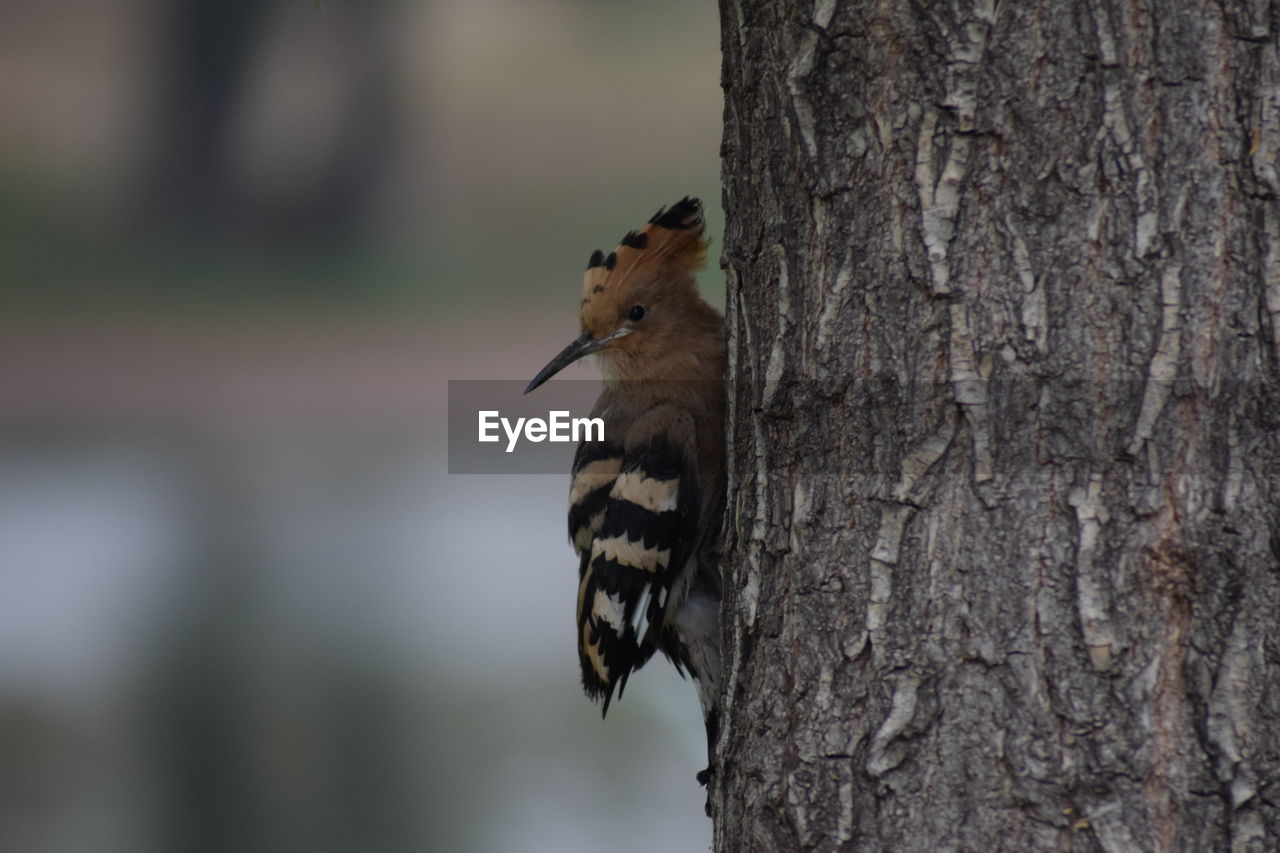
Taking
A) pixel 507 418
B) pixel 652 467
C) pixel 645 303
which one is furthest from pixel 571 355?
pixel 507 418

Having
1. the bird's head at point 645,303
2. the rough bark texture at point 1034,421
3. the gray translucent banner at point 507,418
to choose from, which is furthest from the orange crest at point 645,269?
the gray translucent banner at point 507,418

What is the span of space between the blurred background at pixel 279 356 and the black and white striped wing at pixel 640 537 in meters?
1.32

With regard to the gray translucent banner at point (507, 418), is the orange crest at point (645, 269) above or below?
above

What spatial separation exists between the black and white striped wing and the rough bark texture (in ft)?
1.78

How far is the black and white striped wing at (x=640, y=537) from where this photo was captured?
1704mm

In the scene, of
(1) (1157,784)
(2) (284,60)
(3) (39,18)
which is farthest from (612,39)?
(1) (1157,784)

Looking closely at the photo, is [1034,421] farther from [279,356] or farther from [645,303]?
[279,356]

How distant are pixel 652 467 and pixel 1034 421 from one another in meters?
0.76

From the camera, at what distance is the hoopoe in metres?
1.72

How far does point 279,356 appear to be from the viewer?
3.24m

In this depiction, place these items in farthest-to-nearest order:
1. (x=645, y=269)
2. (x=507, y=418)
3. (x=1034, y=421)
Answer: (x=507, y=418) < (x=645, y=269) < (x=1034, y=421)

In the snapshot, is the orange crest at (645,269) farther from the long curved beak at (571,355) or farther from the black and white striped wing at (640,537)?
the black and white striped wing at (640,537)

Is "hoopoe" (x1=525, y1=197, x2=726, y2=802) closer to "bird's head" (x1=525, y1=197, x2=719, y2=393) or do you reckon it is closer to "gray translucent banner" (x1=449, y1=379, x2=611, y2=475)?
"bird's head" (x1=525, y1=197, x2=719, y2=393)

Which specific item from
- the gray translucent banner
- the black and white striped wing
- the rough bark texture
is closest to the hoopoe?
the black and white striped wing
